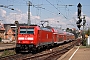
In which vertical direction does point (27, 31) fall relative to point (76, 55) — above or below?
above

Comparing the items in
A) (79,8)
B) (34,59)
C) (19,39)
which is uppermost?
(79,8)

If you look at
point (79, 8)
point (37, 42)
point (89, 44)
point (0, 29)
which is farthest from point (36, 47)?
point (0, 29)

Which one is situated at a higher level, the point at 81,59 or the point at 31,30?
the point at 31,30

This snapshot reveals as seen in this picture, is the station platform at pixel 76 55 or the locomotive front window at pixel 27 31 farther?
the locomotive front window at pixel 27 31

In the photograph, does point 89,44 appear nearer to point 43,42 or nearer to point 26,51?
point 43,42

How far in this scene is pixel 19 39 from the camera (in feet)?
84.1

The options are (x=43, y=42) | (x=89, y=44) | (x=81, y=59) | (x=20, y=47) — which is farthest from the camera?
(x=89, y=44)

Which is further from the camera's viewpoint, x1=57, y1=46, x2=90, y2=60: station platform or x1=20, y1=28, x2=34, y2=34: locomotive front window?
x1=20, y1=28, x2=34, y2=34: locomotive front window

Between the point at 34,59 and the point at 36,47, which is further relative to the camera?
the point at 36,47

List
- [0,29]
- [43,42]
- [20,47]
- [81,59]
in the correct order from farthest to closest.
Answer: [0,29], [43,42], [20,47], [81,59]

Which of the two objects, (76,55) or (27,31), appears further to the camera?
(27,31)

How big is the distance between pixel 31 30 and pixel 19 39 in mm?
1759

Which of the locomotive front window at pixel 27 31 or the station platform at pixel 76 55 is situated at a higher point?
the locomotive front window at pixel 27 31

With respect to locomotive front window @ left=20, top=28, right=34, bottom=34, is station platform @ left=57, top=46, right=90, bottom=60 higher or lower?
lower
